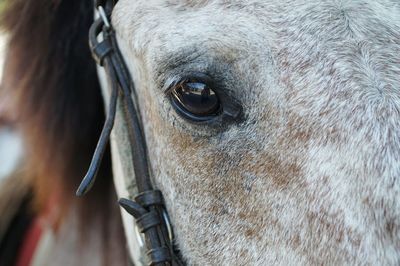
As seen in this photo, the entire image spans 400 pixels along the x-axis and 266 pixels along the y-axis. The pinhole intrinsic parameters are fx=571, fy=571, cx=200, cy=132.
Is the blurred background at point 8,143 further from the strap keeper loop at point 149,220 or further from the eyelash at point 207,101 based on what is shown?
the eyelash at point 207,101

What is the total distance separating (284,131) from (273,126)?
0.10 ft

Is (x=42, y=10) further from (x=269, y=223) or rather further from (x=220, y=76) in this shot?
(x=269, y=223)

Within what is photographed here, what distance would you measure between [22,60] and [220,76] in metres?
0.90

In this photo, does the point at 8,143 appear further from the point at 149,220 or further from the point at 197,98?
the point at 197,98

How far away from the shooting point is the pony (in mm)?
953

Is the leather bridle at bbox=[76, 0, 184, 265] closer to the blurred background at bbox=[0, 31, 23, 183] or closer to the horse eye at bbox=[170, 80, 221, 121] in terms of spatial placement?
the horse eye at bbox=[170, 80, 221, 121]

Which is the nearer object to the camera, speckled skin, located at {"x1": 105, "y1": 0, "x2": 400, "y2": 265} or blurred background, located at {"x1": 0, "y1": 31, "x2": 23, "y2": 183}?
speckled skin, located at {"x1": 105, "y1": 0, "x2": 400, "y2": 265}

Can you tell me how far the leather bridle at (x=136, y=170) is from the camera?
1.31 m

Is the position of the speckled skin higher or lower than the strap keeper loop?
higher

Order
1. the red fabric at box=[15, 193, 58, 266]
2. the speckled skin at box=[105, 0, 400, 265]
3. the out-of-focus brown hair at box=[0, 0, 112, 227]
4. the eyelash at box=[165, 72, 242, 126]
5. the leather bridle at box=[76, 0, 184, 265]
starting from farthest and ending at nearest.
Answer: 1. the red fabric at box=[15, 193, 58, 266]
2. the out-of-focus brown hair at box=[0, 0, 112, 227]
3. the leather bridle at box=[76, 0, 184, 265]
4. the eyelash at box=[165, 72, 242, 126]
5. the speckled skin at box=[105, 0, 400, 265]

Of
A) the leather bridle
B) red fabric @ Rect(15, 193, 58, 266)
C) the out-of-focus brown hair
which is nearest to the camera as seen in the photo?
the leather bridle

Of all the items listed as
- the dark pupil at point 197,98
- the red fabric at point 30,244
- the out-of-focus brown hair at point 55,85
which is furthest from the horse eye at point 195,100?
the red fabric at point 30,244

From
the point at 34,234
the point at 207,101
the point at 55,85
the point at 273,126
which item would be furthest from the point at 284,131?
the point at 34,234

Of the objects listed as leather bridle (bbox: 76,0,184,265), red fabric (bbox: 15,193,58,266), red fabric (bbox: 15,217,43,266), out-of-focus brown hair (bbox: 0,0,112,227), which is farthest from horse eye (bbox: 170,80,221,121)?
red fabric (bbox: 15,217,43,266)
